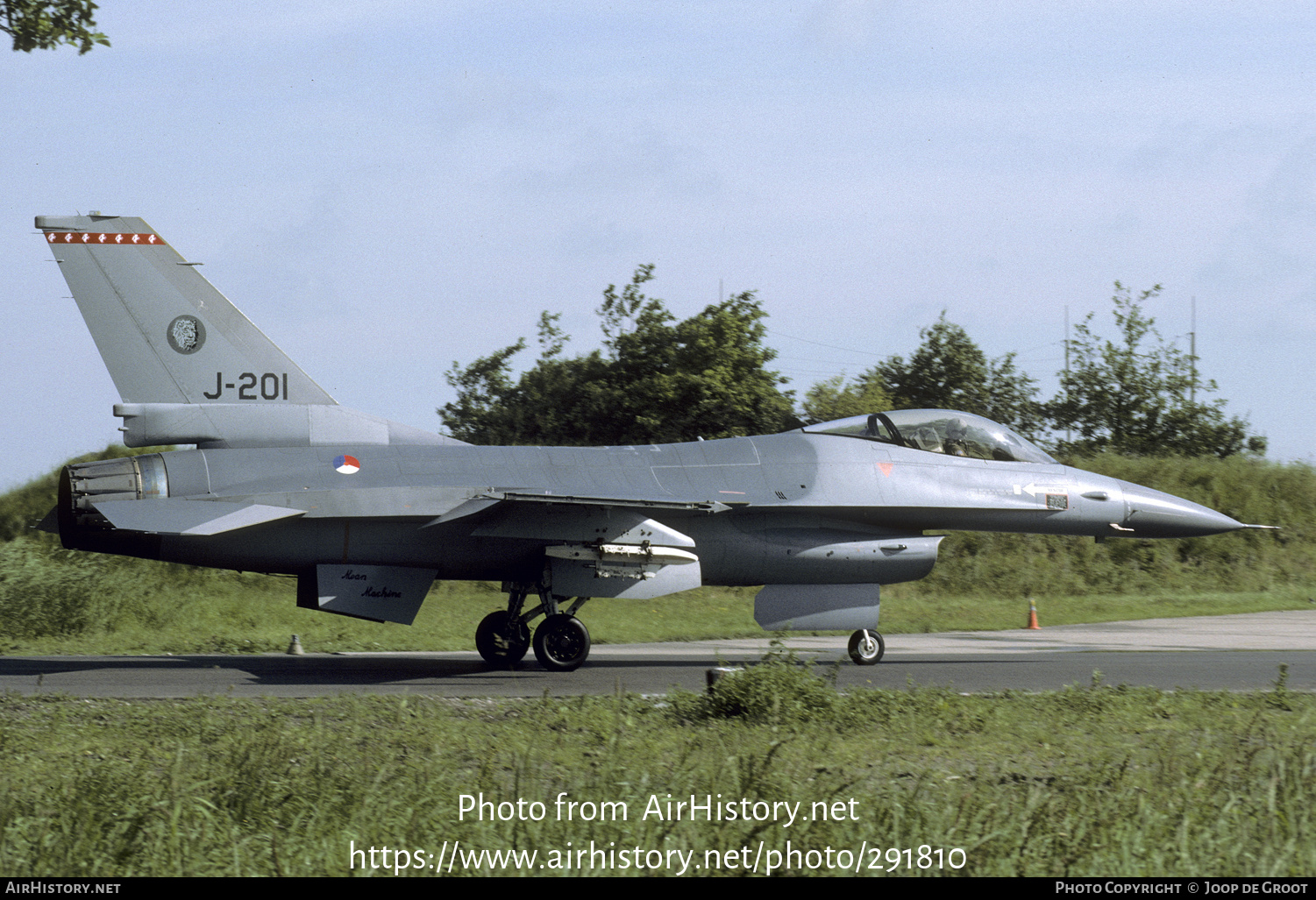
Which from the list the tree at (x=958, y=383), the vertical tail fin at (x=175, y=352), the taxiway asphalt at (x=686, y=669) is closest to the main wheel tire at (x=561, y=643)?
the taxiway asphalt at (x=686, y=669)

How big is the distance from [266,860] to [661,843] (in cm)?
178

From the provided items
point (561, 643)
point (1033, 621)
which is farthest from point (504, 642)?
point (1033, 621)

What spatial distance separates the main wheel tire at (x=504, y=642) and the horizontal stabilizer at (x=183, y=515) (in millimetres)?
3163

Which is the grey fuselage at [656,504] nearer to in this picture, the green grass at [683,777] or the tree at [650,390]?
the green grass at [683,777]

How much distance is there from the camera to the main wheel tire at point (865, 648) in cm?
1398

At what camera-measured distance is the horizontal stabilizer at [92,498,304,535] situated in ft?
38.4

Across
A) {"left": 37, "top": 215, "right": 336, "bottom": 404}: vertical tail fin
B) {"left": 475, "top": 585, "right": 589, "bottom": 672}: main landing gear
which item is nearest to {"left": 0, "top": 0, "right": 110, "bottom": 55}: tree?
{"left": 37, "top": 215, "right": 336, "bottom": 404}: vertical tail fin

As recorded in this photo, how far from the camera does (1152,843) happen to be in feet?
17.1

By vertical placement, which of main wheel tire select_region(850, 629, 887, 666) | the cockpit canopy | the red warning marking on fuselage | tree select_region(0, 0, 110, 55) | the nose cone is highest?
tree select_region(0, 0, 110, 55)

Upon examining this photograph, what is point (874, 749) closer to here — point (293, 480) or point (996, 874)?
point (996, 874)

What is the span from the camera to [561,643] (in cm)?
1348

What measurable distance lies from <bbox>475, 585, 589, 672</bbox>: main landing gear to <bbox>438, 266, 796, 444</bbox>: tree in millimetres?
14220

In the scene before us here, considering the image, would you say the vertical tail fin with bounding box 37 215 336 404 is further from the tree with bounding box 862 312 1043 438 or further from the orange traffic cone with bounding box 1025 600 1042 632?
the tree with bounding box 862 312 1043 438

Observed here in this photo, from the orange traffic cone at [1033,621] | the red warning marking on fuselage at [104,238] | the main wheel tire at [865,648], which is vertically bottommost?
the orange traffic cone at [1033,621]
